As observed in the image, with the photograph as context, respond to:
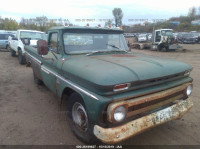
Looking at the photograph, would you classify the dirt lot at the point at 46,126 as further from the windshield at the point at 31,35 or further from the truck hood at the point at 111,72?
the windshield at the point at 31,35

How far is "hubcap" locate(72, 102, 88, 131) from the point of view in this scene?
259 centimetres

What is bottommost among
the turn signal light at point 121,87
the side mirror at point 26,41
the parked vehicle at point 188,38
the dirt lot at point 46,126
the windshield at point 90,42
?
the dirt lot at point 46,126

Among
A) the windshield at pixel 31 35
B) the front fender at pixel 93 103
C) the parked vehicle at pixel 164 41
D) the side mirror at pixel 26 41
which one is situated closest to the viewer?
the front fender at pixel 93 103

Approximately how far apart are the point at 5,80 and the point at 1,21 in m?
53.5

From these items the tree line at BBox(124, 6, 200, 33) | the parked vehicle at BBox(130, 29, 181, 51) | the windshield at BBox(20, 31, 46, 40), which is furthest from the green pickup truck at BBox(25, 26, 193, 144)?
the tree line at BBox(124, 6, 200, 33)

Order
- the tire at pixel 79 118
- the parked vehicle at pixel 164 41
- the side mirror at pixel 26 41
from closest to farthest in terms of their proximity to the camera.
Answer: the tire at pixel 79 118
the side mirror at pixel 26 41
the parked vehicle at pixel 164 41

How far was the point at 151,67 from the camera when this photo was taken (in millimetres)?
2412

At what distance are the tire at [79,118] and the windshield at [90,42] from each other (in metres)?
1.00

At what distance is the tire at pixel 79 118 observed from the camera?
252 cm

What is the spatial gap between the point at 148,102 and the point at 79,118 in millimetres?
1123

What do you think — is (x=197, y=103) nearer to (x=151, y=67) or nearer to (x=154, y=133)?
(x=154, y=133)

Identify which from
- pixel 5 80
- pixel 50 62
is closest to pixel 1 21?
pixel 5 80

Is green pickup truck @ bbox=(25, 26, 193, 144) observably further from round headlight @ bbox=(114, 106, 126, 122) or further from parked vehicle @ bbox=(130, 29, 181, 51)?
parked vehicle @ bbox=(130, 29, 181, 51)

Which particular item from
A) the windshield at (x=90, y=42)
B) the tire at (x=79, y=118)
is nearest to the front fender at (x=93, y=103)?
the tire at (x=79, y=118)
